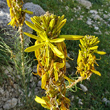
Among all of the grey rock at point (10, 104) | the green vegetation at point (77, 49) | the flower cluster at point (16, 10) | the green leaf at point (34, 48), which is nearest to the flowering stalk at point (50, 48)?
→ the green leaf at point (34, 48)

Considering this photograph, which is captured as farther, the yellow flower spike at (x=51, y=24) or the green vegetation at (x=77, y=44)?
the green vegetation at (x=77, y=44)

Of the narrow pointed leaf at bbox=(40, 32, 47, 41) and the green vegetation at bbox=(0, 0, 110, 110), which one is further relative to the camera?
the green vegetation at bbox=(0, 0, 110, 110)

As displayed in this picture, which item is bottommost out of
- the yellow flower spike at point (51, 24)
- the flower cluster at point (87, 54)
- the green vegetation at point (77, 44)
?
the green vegetation at point (77, 44)

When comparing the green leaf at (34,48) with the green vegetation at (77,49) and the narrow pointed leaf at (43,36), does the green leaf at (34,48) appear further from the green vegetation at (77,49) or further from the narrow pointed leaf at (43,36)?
the green vegetation at (77,49)

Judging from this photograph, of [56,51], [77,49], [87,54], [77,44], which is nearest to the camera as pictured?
[56,51]

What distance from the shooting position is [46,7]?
6.88 meters

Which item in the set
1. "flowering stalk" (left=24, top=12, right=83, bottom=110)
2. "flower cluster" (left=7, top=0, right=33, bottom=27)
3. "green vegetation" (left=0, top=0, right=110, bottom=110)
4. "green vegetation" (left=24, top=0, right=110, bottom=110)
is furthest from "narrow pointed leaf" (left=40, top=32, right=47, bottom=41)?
"green vegetation" (left=24, top=0, right=110, bottom=110)

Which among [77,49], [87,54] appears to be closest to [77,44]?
[77,49]

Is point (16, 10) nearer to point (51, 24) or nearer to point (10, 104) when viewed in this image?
point (51, 24)

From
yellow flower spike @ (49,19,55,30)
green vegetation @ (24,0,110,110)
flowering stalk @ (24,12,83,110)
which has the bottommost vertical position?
green vegetation @ (24,0,110,110)

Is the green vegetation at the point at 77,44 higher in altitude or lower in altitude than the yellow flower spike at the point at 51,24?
lower

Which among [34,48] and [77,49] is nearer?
[34,48]

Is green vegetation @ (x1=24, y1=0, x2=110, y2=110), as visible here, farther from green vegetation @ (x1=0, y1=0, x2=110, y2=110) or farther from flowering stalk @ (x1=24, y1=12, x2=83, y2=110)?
flowering stalk @ (x1=24, y1=12, x2=83, y2=110)

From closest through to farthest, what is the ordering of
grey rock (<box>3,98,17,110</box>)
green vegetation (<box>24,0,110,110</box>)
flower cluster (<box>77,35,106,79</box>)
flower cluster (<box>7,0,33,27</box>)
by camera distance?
flower cluster (<box>7,0,33,27</box>)
flower cluster (<box>77,35,106,79</box>)
grey rock (<box>3,98,17,110</box>)
green vegetation (<box>24,0,110,110</box>)
